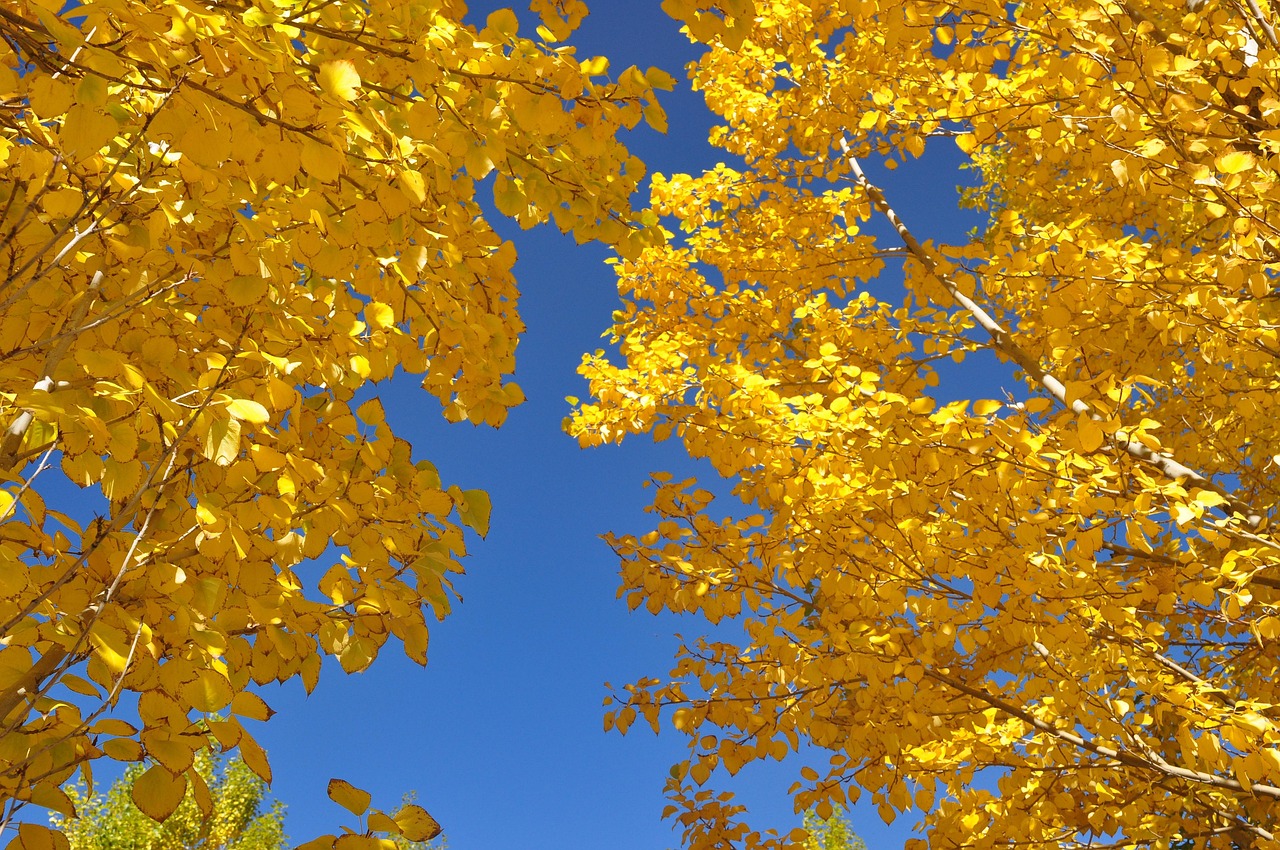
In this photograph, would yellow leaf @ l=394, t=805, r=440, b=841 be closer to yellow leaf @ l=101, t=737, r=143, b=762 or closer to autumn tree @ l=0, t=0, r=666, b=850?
autumn tree @ l=0, t=0, r=666, b=850

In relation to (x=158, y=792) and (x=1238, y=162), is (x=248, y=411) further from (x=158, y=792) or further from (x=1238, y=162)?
(x=1238, y=162)

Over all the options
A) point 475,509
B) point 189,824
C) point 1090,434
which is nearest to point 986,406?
point 1090,434

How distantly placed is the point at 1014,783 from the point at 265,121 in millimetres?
3346

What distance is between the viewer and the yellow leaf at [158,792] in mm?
1354

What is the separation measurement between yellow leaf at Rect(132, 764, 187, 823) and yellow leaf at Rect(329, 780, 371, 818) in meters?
0.25

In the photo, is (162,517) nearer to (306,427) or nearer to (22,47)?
(306,427)

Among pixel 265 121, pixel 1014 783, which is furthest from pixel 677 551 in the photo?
pixel 265 121

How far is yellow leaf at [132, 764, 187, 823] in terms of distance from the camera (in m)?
1.35

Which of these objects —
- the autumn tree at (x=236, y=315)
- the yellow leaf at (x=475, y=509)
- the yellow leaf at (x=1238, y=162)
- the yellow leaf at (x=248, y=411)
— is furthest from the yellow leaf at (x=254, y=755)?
the yellow leaf at (x=1238, y=162)

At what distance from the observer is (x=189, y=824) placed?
1153cm

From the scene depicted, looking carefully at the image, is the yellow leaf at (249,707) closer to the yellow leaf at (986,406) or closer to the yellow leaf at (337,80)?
the yellow leaf at (337,80)

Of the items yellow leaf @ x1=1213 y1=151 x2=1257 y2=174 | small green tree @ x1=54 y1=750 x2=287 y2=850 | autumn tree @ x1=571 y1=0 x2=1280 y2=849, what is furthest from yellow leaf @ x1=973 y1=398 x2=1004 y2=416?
small green tree @ x1=54 y1=750 x2=287 y2=850

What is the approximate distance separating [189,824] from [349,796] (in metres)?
12.6

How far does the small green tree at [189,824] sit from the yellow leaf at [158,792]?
11690 millimetres
